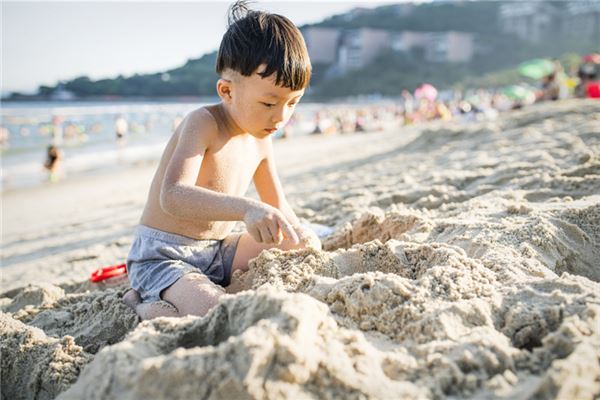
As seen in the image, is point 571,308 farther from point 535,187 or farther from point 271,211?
point 535,187

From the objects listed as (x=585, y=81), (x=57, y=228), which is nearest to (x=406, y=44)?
(x=585, y=81)

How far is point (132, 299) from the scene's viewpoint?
2.00 m

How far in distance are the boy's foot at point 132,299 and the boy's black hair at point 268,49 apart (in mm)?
1033

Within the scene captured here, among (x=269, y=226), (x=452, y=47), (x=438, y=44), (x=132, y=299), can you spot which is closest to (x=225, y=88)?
(x=269, y=226)

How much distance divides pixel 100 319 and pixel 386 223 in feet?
4.53

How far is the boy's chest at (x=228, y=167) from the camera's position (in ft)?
6.65

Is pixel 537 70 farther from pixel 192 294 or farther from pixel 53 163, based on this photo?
pixel 192 294

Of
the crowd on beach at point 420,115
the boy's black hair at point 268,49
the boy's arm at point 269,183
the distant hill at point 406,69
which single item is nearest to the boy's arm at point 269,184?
the boy's arm at point 269,183

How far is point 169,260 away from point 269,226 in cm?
63

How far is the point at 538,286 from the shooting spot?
1367 mm

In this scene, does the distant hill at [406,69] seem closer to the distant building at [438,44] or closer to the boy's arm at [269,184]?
the distant building at [438,44]

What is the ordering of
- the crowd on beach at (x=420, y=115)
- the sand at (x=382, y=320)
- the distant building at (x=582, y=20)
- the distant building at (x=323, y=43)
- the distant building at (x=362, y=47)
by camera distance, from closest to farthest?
the sand at (x=382, y=320) → the crowd on beach at (x=420, y=115) → the distant building at (x=582, y=20) → the distant building at (x=362, y=47) → the distant building at (x=323, y=43)

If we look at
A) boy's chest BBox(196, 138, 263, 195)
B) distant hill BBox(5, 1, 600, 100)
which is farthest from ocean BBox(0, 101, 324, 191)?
distant hill BBox(5, 1, 600, 100)

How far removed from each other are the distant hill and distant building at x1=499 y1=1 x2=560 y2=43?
634mm
